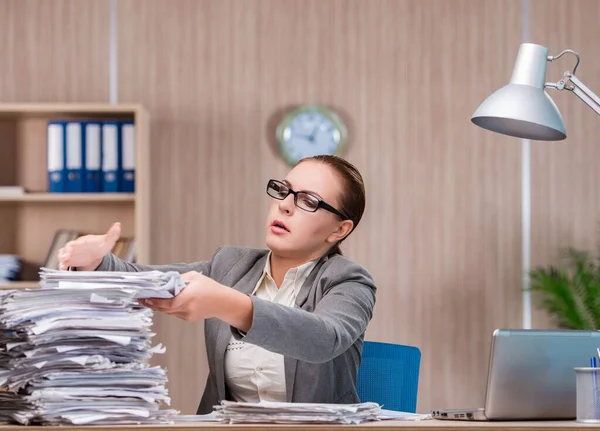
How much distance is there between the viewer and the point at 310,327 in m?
1.69

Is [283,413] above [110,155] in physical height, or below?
below

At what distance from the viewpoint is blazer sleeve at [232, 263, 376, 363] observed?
1.61m

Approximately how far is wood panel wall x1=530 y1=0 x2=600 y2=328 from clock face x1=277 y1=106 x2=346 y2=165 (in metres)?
1.04

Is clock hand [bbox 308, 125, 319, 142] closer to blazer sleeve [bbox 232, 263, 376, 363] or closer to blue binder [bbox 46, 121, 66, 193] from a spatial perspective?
blue binder [bbox 46, 121, 66, 193]

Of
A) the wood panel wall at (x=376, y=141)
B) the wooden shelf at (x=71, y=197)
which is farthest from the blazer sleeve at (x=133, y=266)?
the wood panel wall at (x=376, y=141)

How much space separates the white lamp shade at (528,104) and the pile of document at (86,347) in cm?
90

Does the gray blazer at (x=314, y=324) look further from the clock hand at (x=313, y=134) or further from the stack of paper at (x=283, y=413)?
the clock hand at (x=313, y=134)

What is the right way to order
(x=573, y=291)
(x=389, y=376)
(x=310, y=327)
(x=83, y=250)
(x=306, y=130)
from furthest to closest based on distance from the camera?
(x=306, y=130) → (x=573, y=291) → (x=389, y=376) → (x=83, y=250) → (x=310, y=327)

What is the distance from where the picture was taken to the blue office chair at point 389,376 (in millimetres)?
2494

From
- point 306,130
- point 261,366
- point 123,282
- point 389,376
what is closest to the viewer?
point 123,282

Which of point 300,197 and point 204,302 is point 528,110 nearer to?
point 300,197

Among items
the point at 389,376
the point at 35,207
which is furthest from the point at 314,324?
the point at 35,207

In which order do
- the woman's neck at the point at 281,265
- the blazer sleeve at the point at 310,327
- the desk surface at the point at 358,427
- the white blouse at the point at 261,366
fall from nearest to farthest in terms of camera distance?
the desk surface at the point at 358,427 → the blazer sleeve at the point at 310,327 → the white blouse at the point at 261,366 → the woman's neck at the point at 281,265

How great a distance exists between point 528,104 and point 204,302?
3.00 feet
